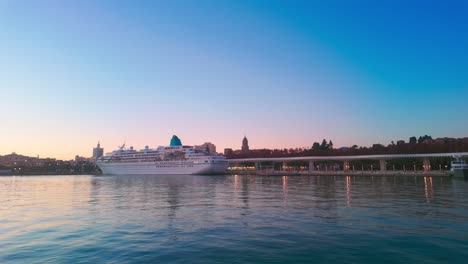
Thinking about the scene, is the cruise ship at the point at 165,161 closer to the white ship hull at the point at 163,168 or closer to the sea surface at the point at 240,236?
the white ship hull at the point at 163,168

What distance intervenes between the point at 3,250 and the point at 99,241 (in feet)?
13.3

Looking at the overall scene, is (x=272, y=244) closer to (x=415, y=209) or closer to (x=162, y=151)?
(x=415, y=209)

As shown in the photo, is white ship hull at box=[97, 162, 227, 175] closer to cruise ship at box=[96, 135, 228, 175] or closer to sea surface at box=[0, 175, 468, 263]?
cruise ship at box=[96, 135, 228, 175]

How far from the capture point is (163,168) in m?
136

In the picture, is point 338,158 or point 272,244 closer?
point 272,244

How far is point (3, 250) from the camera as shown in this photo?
14.1 meters

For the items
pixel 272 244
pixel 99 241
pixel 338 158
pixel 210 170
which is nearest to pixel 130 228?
pixel 99 241

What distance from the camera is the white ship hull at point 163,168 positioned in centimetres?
12150

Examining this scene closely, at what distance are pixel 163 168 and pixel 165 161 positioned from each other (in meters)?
3.27

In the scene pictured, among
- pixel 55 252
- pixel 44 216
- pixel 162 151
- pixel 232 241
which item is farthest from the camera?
pixel 162 151

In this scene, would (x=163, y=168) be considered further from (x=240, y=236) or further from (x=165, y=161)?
(x=240, y=236)

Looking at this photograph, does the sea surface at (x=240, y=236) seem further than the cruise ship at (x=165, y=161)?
No

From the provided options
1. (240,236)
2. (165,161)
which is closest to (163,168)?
(165,161)

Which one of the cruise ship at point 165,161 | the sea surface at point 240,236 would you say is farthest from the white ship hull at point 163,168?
the sea surface at point 240,236
